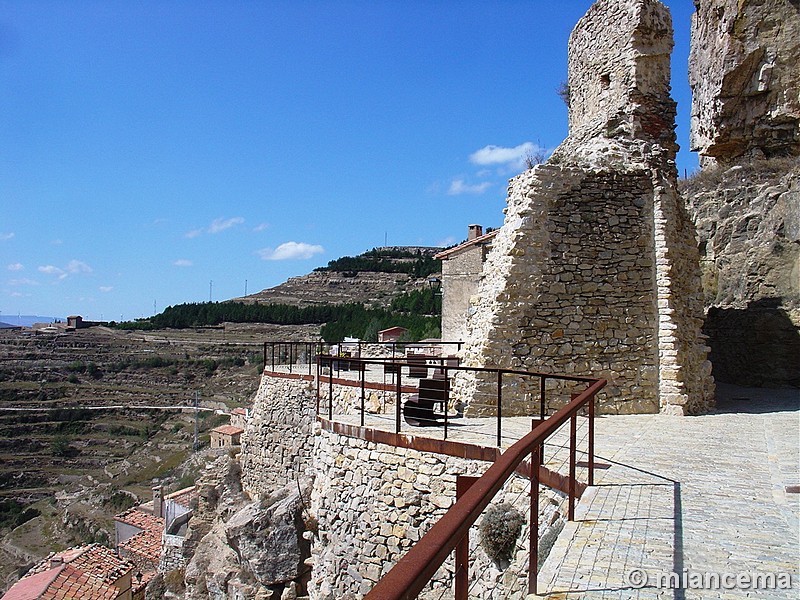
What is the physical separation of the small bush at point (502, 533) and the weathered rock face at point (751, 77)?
2100 cm

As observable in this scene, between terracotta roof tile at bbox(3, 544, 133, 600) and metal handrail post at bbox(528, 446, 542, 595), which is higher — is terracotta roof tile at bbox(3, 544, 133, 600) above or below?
below

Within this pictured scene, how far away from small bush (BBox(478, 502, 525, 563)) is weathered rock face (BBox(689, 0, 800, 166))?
21.0 metres

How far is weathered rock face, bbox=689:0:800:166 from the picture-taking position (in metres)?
20.5

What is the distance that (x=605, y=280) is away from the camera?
34.8ft

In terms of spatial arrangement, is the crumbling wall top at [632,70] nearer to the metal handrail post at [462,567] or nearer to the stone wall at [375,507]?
the stone wall at [375,507]

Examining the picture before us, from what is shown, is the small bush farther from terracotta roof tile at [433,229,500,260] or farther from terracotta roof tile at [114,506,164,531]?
terracotta roof tile at [114,506,164,531]

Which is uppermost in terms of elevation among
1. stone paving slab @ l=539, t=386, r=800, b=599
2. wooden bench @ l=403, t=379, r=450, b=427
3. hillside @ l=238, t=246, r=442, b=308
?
hillside @ l=238, t=246, r=442, b=308

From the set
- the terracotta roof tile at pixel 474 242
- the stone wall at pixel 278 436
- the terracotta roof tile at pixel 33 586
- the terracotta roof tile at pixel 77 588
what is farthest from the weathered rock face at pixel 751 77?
the terracotta roof tile at pixel 33 586

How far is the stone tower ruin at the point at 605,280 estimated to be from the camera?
1018 cm

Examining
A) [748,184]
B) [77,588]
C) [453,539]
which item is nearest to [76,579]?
A: [77,588]

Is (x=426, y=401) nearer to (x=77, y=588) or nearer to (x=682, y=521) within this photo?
(x=682, y=521)

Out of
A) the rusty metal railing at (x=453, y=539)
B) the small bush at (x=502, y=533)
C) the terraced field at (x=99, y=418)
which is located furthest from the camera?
the terraced field at (x=99, y=418)

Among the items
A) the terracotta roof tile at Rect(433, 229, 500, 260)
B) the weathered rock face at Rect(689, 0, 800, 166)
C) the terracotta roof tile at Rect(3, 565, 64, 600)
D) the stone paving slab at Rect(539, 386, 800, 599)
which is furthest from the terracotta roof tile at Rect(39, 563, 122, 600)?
the weathered rock face at Rect(689, 0, 800, 166)

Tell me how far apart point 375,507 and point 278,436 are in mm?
6943
